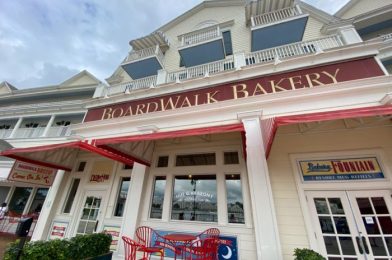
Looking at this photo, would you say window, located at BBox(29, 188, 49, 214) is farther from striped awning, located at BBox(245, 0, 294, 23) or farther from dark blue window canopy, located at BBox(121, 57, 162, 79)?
striped awning, located at BBox(245, 0, 294, 23)

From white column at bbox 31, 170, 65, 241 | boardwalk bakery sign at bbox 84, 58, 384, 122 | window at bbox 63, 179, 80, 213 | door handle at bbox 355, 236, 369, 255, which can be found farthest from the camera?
window at bbox 63, 179, 80, 213

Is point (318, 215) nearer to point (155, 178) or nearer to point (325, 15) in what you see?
point (155, 178)

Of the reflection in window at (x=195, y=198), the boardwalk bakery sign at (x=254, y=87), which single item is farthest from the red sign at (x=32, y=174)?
the reflection in window at (x=195, y=198)

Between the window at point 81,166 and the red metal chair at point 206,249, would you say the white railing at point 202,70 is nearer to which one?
the red metal chair at point 206,249

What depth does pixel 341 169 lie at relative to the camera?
4.62 metres

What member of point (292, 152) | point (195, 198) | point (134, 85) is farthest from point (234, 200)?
point (134, 85)

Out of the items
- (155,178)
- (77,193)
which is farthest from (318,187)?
(77,193)

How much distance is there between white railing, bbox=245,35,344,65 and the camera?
17.9ft

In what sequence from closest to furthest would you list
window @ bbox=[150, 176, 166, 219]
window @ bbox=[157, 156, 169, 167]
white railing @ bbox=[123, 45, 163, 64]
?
window @ bbox=[150, 176, 166, 219] → window @ bbox=[157, 156, 169, 167] → white railing @ bbox=[123, 45, 163, 64]

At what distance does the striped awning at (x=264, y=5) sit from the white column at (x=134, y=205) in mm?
8752

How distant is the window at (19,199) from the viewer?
34.7 feet

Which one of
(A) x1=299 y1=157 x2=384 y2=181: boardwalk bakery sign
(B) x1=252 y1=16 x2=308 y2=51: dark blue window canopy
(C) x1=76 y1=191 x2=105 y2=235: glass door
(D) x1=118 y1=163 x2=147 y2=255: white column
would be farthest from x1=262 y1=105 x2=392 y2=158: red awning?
(C) x1=76 y1=191 x2=105 y2=235: glass door

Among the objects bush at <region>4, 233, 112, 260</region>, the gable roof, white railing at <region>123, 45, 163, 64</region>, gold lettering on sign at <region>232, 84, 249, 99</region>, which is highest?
Result: the gable roof

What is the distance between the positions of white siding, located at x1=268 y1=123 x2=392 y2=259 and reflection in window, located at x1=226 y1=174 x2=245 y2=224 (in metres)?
1.00
